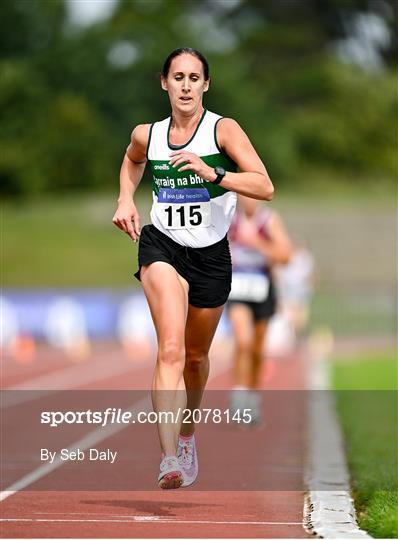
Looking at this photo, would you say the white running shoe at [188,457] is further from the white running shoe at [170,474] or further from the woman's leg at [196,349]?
the white running shoe at [170,474]

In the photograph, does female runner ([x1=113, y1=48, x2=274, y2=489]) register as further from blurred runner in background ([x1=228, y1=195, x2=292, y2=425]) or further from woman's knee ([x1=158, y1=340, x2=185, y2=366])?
blurred runner in background ([x1=228, y1=195, x2=292, y2=425])

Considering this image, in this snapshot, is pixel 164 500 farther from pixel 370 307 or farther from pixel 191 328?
pixel 370 307

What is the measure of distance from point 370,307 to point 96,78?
3327 centimetres

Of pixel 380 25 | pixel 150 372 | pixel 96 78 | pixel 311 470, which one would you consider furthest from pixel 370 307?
pixel 380 25

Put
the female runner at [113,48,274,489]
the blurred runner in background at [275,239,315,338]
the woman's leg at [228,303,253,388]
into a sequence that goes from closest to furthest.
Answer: the female runner at [113,48,274,489]
the woman's leg at [228,303,253,388]
the blurred runner in background at [275,239,315,338]

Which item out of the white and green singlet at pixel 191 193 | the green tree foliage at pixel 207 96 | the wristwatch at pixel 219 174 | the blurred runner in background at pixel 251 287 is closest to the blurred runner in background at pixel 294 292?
the blurred runner in background at pixel 251 287

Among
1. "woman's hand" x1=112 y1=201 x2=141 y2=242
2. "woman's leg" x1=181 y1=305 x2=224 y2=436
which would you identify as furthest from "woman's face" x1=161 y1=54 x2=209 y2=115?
"woman's leg" x1=181 y1=305 x2=224 y2=436

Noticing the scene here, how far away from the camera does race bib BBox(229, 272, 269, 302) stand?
1391 centimetres

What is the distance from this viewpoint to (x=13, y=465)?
995cm

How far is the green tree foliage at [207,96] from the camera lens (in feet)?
206

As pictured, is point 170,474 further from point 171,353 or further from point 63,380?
point 63,380

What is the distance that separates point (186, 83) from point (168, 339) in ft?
4.54

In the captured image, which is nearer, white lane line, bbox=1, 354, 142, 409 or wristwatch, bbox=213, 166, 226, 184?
wristwatch, bbox=213, 166, 226, 184

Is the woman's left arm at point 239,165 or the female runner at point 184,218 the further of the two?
the female runner at point 184,218
